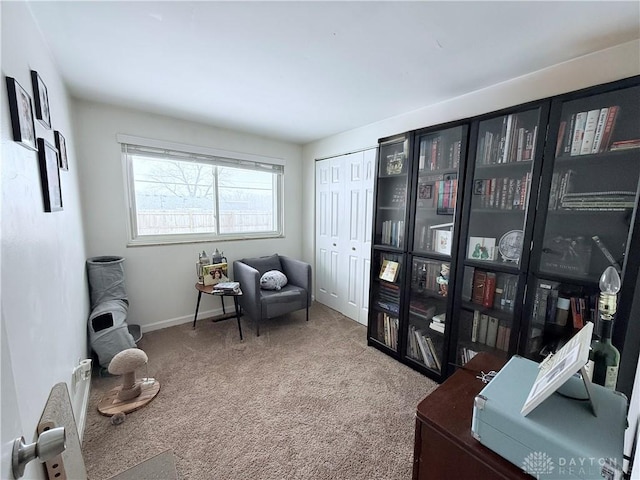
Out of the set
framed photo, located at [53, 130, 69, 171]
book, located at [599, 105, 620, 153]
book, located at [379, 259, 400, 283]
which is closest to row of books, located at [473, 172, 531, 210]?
book, located at [599, 105, 620, 153]

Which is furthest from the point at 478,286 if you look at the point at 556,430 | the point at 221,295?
the point at 221,295

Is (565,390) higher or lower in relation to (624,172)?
lower

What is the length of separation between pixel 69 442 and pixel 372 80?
2497 mm

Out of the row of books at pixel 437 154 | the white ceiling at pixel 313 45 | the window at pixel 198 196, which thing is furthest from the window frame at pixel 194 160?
the row of books at pixel 437 154

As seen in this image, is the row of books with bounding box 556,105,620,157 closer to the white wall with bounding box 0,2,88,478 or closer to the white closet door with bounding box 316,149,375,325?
the white closet door with bounding box 316,149,375,325

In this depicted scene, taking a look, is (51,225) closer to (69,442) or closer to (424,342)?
(69,442)

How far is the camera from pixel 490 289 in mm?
1823

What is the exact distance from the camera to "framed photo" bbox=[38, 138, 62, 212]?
3.99ft

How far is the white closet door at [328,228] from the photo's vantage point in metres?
3.25

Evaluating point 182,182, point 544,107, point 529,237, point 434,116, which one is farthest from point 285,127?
point 529,237

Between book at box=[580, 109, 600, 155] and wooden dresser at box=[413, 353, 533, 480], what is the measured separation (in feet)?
4.65

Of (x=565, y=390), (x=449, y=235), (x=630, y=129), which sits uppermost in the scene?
(x=630, y=129)

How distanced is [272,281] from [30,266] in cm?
211

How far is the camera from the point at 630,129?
1321 mm
